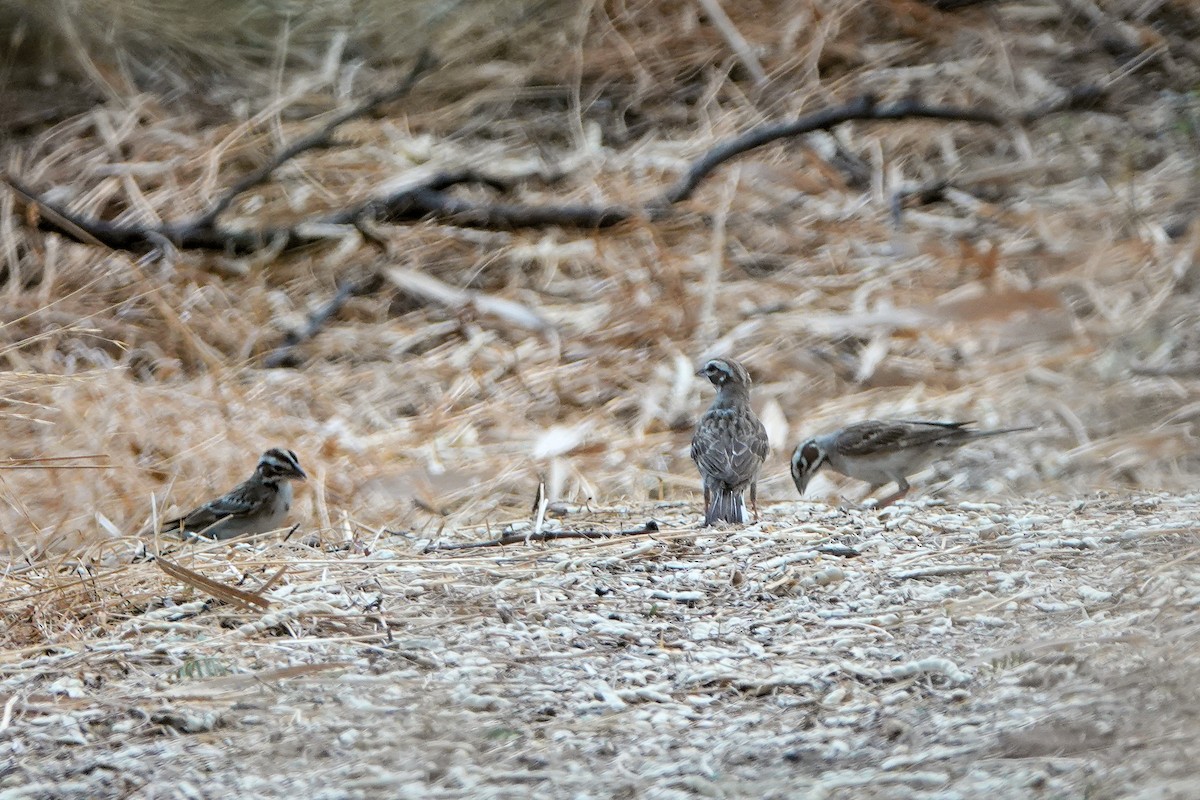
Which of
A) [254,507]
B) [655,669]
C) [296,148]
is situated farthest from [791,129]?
[655,669]

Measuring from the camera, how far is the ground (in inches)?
129

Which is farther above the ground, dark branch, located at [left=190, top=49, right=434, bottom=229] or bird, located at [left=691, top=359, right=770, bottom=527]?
dark branch, located at [left=190, top=49, right=434, bottom=229]

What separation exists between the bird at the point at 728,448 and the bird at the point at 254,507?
5.59 feet

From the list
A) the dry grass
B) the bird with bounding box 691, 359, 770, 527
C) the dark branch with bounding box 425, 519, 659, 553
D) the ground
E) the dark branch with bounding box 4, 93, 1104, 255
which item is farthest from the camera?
the dark branch with bounding box 4, 93, 1104, 255

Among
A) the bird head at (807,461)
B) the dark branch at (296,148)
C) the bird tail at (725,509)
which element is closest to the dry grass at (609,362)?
the bird tail at (725,509)

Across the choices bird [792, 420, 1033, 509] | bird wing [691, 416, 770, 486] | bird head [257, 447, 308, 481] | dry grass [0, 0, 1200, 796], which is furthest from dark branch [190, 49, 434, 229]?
bird [792, 420, 1033, 509]

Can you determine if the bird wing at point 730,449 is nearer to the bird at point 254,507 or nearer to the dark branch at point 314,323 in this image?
the bird at point 254,507

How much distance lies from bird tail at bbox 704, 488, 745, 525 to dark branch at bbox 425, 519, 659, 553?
31 centimetres

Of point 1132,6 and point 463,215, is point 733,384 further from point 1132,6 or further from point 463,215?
point 1132,6

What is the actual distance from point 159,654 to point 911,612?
6.63 ft

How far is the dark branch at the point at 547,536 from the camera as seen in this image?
5.43 meters

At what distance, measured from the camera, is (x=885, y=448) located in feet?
22.1

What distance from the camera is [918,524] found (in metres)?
5.41

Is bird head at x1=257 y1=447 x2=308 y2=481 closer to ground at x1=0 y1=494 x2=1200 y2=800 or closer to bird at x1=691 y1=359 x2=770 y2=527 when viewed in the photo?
ground at x1=0 y1=494 x2=1200 y2=800
